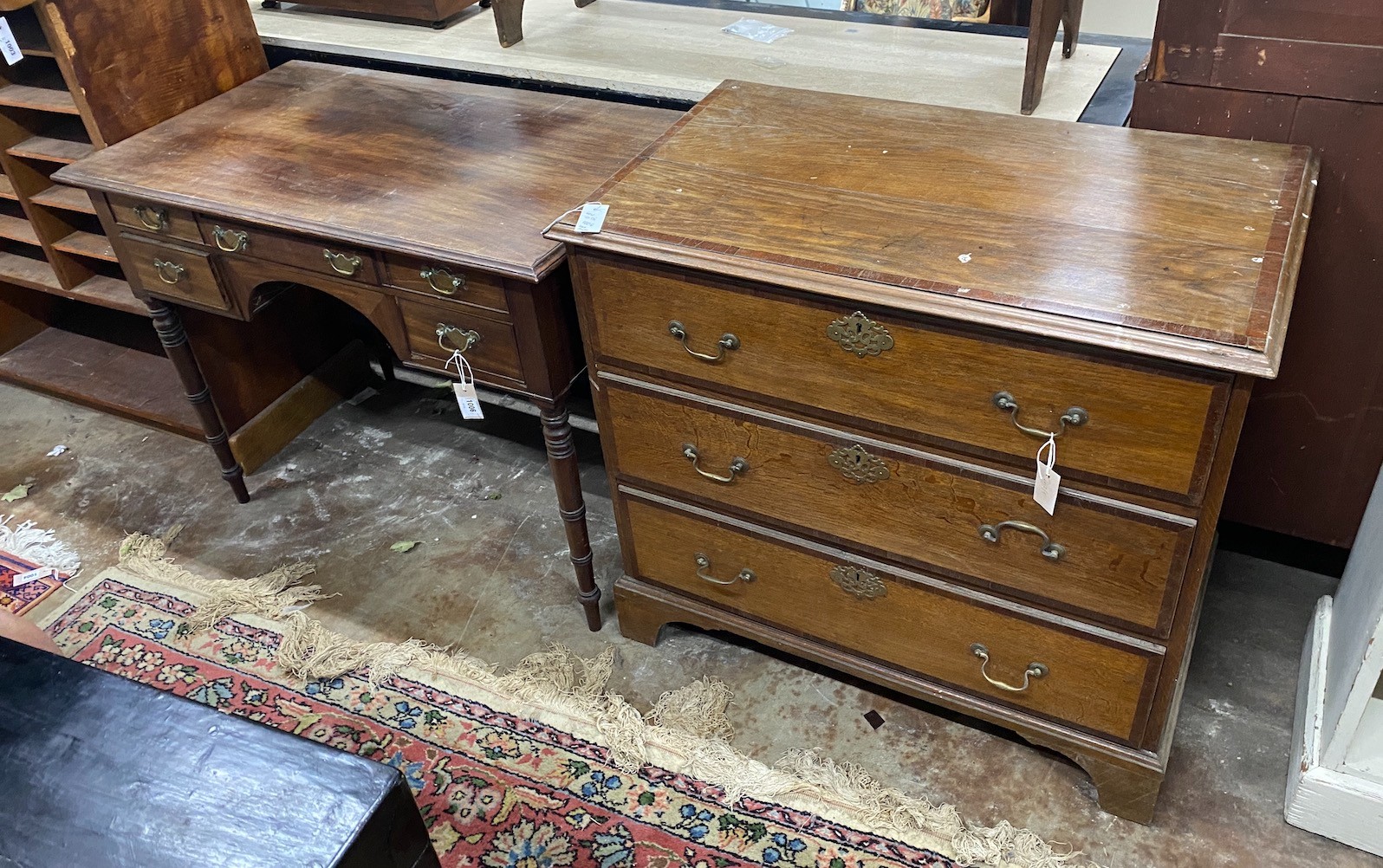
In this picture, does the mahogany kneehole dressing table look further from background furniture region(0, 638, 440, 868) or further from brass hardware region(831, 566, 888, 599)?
background furniture region(0, 638, 440, 868)

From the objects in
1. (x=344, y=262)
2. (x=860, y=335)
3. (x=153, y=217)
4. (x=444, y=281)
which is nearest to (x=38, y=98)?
(x=153, y=217)

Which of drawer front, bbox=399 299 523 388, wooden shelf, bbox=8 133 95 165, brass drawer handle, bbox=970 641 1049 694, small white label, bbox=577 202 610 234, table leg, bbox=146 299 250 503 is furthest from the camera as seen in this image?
wooden shelf, bbox=8 133 95 165

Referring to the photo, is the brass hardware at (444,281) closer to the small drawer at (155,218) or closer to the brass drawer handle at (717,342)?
the brass drawer handle at (717,342)

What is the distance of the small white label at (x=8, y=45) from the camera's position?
2248 millimetres

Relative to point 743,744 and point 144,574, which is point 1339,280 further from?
point 144,574

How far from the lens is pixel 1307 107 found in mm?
1546

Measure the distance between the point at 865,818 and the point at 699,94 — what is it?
4.48 ft

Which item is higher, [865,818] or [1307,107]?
[1307,107]

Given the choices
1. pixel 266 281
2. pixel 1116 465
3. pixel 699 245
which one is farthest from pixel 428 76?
pixel 1116 465

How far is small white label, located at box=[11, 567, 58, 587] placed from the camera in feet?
7.59

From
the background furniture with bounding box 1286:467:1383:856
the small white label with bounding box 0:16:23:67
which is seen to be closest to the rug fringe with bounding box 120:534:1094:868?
the background furniture with bounding box 1286:467:1383:856

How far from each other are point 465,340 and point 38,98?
1.36 m

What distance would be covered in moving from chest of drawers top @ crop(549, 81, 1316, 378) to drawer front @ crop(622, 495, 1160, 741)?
20.9 inches

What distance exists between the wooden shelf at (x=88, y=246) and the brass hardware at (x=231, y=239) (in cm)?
74
